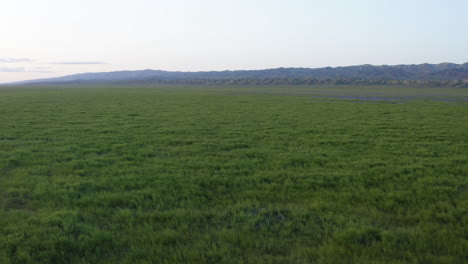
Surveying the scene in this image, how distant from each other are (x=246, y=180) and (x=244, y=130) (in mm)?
8091

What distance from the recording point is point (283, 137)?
530 inches

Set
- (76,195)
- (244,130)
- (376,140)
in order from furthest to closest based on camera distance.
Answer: (244,130), (376,140), (76,195)

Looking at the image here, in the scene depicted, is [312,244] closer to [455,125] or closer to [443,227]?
[443,227]

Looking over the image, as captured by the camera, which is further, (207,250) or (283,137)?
(283,137)

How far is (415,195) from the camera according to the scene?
6383 mm

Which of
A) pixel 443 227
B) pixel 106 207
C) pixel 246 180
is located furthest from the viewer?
pixel 246 180

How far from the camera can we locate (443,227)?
16.4 feet

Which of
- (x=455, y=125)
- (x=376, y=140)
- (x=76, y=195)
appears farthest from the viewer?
(x=455, y=125)

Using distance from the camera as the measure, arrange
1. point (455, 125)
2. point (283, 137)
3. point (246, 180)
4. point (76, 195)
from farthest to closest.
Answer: point (455, 125), point (283, 137), point (246, 180), point (76, 195)

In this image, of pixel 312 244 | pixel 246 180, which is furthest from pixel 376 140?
pixel 312 244

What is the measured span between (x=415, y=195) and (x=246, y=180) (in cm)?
359

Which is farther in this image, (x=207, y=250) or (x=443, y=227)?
(x=443, y=227)

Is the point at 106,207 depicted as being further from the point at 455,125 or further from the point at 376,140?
the point at 455,125

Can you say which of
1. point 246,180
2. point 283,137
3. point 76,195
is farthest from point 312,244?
point 283,137
